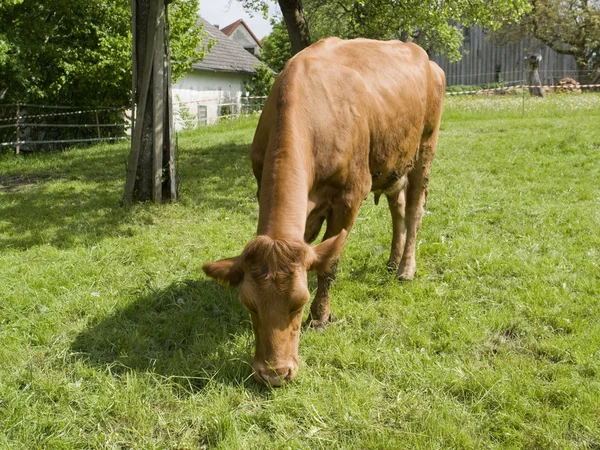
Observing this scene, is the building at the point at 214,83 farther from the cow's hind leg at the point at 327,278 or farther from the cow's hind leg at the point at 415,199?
the cow's hind leg at the point at 327,278

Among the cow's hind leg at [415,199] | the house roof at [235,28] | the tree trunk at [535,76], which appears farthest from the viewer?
the house roof at [235,28]

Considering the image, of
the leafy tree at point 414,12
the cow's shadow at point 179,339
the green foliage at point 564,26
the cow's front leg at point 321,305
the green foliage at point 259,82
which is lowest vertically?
the cow's shadow at point 179,339

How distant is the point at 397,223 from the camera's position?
19.1 feet

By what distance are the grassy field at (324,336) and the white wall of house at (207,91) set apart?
19362mm

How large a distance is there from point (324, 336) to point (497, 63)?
1546 inches

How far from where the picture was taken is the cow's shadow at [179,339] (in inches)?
148

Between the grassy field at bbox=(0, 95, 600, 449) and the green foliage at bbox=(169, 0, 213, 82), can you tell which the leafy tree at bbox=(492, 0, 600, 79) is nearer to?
the green foliage at bbox=(169, 0, 213, 82)

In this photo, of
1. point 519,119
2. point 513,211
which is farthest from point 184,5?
point 513,211

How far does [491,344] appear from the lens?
4.11 m

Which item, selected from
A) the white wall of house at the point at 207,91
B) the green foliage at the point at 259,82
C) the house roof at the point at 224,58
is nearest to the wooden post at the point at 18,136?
the white wall of house at the point at 207,91

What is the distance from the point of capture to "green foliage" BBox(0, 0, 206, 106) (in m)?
16.4

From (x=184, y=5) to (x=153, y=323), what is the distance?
58.8ft

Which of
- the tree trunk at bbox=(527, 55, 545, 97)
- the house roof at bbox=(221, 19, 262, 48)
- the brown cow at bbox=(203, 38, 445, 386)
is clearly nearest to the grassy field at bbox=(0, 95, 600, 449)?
the brown cow at bbox=(203, 38, 445, 386)

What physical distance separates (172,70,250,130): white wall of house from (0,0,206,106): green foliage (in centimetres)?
627
